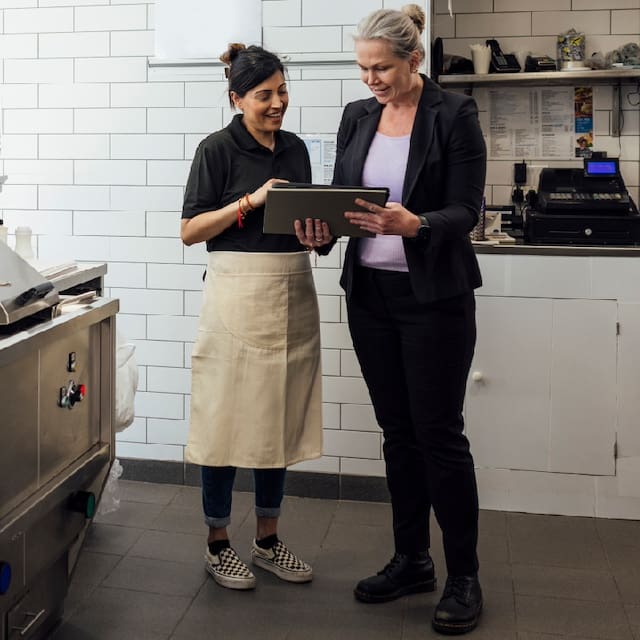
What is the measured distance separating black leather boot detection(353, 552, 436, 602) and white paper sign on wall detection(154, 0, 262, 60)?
201 centimetres

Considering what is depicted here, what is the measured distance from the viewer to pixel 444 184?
2.57m

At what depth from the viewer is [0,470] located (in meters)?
Result: 1.97

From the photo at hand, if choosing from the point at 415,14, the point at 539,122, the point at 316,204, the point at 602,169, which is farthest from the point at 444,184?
the point at 539,122

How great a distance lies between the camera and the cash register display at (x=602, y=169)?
151 inches

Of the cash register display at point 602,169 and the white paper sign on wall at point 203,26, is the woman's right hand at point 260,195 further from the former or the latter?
the cash register display at point 602,169

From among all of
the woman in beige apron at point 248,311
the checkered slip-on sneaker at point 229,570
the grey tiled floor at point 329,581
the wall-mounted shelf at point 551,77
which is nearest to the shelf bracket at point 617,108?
the wall-mounted shelf at point 551,77

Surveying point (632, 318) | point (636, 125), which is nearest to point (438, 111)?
point (632, 318)

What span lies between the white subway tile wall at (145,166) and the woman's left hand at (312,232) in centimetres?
112

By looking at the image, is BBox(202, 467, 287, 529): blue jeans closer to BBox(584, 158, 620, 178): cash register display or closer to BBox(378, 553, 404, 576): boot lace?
BBox(378, 553, 404, 576): boot lace

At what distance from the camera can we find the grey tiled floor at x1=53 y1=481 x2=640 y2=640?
2.63 meters

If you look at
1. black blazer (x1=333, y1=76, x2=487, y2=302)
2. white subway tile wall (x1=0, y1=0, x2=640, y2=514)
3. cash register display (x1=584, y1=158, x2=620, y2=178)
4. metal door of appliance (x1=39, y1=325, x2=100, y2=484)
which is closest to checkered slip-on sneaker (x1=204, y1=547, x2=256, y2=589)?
metal door of appliance (x1=39, y1=325, x2=100, y2=484)

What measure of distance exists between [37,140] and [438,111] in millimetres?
1971

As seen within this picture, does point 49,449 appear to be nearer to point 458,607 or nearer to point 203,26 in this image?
point 458,607

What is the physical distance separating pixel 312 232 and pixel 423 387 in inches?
20.4
